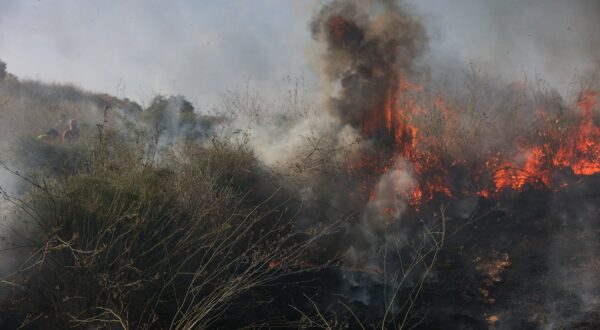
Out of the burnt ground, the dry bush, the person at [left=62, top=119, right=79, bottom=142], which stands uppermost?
the person at [left=62, top=119, right=79, bottom=142]

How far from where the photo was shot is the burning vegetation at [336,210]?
13.8 ft

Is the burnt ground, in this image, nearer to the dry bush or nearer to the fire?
the fire

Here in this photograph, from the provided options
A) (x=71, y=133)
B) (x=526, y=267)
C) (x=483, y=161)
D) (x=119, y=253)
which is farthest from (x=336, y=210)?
(x=71, y=133)

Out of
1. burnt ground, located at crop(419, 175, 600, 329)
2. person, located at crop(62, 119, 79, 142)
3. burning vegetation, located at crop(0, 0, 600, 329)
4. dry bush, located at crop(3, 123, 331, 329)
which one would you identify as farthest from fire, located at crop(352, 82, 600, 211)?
person, located at crop(62, 119, 79, 142)

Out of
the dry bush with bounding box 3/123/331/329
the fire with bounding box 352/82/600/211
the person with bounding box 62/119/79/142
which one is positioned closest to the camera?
the dry bush with bounding box 3/123/331/329

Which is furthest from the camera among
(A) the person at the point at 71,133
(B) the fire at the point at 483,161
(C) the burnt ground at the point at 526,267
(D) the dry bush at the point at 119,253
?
(A) the person at the point at 71,133

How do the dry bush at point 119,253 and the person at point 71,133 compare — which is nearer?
the dry bush at point 119,253

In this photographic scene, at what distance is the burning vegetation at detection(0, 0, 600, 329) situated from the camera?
4.22 m

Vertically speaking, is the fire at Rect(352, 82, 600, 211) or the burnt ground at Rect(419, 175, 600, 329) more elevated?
the fire at Rect(352, 82, 600, 211)

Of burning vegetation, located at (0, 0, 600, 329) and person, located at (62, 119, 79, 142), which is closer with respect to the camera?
burning vegetation, located at (0, 0, 600, 329)

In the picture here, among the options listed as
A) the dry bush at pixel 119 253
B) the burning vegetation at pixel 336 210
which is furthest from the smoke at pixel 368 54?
the dry bush at pixel 119 253

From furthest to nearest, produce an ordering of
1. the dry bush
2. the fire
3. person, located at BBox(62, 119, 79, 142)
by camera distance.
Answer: person, located at BBox(62, 119, 79, 142) < the fire < the dry bush

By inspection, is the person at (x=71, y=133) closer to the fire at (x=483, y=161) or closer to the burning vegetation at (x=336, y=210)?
the burning vegetation at (x=336, y=210)

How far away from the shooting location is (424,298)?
20.9ft
